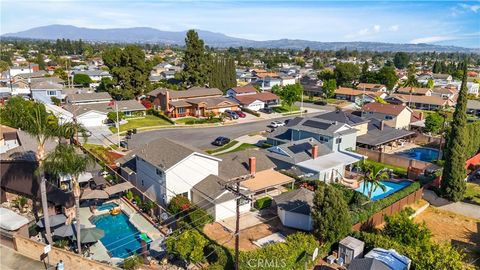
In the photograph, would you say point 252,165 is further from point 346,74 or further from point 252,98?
point 346,74

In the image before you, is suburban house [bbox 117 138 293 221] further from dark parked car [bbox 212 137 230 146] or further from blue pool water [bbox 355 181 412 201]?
dark parked car [bbox 212 137 230 146]

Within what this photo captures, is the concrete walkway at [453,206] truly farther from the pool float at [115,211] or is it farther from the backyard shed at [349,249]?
the pool float at [115,211]

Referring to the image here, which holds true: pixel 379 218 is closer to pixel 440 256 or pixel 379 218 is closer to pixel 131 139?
pixel 440 256

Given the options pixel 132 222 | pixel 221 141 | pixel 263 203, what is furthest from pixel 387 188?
pixel 132 222

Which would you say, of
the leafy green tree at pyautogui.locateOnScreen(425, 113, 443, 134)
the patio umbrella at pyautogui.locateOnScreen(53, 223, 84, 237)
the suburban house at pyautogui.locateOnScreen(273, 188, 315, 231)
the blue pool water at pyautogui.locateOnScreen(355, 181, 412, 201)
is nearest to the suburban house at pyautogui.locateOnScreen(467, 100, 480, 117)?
the leafy green tree at pyautogui.locateOnScreen(425, 113, 443, 134)

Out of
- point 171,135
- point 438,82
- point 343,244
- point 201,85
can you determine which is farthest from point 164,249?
point 438,82

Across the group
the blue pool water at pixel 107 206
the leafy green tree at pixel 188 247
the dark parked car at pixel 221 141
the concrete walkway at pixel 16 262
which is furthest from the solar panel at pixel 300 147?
the concrete walkway at pixel 16 262

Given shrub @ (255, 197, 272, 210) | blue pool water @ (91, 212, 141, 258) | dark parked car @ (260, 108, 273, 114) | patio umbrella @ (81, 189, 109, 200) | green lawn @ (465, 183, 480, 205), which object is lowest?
blue pool water @ (91, 212, 141, 258)
